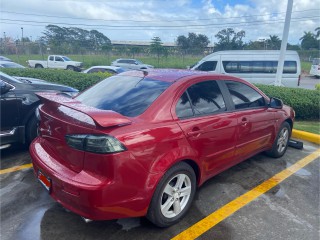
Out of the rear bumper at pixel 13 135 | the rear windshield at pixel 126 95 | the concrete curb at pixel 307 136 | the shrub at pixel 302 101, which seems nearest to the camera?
the rear windshield at pixel 126 95

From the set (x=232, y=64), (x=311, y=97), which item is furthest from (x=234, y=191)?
(x=232, y=64)

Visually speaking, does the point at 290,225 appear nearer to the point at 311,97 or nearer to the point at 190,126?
the point at 190,126

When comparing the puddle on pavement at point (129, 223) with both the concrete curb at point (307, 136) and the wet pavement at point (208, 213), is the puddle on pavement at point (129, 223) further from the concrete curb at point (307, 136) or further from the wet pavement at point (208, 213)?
the concrete curb at point (307, 136)

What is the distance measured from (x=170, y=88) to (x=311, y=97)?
19.6ft

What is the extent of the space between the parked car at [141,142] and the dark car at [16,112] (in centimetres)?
170

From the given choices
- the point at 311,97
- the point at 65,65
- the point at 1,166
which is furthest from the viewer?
the point at 65,65

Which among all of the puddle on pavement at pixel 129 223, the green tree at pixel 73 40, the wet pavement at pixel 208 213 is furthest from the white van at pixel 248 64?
the green tree at pixel 73 40

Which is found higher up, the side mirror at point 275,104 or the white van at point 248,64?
the white van at point 248,64

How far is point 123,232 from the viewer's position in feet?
8.73

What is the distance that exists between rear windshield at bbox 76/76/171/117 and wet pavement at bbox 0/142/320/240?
1184 mm

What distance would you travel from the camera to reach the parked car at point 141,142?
226 cm

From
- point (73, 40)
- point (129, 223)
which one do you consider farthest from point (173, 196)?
point (73, 40)

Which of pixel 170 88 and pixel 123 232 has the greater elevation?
pixel 170 88

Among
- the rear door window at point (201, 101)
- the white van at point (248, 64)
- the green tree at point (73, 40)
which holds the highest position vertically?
the green tree at point (73, 40)
